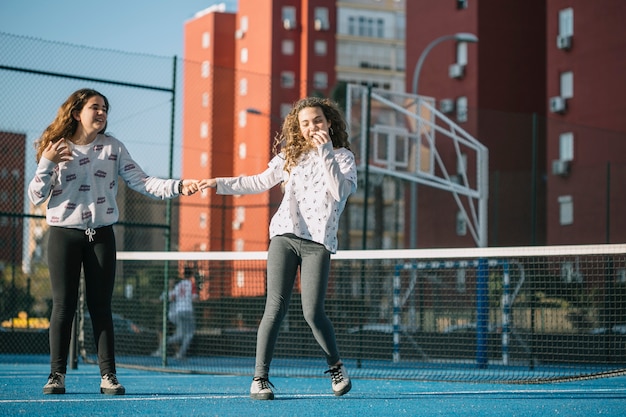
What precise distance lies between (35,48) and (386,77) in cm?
6309

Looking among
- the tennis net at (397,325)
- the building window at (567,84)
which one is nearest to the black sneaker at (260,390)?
the tennis net at (397,325)

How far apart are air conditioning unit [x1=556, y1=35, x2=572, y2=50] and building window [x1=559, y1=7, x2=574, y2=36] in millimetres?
217

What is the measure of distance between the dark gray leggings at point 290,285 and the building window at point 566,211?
25154mm

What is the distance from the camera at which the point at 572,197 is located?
32.1m

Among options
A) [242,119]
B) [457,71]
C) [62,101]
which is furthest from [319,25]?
[62,101]

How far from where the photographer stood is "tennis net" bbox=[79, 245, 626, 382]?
12.3 m

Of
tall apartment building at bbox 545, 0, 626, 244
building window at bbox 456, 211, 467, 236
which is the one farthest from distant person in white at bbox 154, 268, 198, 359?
building window at bbox 456, 211, 467, 236

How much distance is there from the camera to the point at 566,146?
34688mm

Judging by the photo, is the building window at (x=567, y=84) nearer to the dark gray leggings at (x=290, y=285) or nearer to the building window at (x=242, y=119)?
the dark gray leggings at (x=290, y=285)

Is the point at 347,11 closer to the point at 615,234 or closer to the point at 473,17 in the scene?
the point at 473,17

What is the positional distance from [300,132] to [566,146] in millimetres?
28784

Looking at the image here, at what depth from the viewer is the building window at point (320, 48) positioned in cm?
7112

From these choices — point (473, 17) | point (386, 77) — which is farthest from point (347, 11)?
point (473, 17)

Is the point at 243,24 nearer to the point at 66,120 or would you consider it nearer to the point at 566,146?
the point at 566,146
